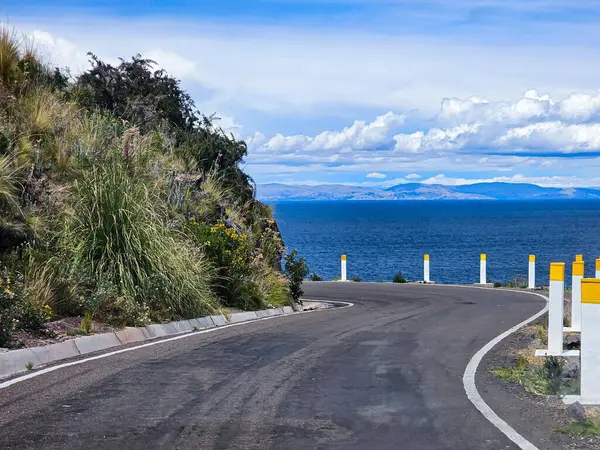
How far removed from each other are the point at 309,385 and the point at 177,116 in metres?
16.1

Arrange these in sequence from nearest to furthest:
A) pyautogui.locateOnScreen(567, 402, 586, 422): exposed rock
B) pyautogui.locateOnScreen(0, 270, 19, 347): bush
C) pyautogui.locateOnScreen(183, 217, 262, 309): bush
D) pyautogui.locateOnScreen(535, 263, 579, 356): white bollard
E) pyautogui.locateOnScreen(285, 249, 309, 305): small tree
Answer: pyautogui.locateOnScreen(567, 402, 586, 422): exposed rock → pyautogui.locateOnScreen(0, 270, 19, 347): bush → pyautogui.locateOnScreen(535, 263, 579, 356): white bollard → pyautogui.locateOnScreen(183, 217, 262, 309): bush → pyautogui.locateOnScreen(285, 249, 309, 305): small tree

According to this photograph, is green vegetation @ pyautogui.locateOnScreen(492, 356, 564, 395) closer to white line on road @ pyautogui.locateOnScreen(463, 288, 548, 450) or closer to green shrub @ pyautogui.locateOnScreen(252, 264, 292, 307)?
white line on road @ pyautogui.locateOnScreen(463, 288, 548, 450)

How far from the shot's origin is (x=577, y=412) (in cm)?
752

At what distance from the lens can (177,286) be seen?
A: 1455 centimetres

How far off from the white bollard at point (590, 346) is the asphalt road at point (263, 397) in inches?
45.1

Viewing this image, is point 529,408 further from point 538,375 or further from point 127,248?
point 127,248

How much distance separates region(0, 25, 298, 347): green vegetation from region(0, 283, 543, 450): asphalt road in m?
1.57

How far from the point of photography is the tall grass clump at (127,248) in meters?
13.8

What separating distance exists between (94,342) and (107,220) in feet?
10.5

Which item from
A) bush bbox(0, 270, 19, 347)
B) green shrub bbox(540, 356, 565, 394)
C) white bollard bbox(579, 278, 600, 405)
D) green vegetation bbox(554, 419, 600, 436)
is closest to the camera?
green vegetation bbox(554, 419, 600, 436)

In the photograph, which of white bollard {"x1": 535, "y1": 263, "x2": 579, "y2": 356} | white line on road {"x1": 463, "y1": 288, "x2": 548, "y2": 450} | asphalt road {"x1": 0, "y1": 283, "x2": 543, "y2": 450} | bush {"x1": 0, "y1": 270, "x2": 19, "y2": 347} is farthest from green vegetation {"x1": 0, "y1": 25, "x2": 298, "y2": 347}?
white bollard {"x1": 535, "y1": 263, "x2": 579, "y2": 356}

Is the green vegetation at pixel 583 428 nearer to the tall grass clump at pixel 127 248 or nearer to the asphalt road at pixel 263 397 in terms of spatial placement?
the asphalt road at pixel 263 397

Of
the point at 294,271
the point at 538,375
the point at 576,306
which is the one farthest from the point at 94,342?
the point at 294,271

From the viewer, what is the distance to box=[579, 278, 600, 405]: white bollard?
8.16 m
